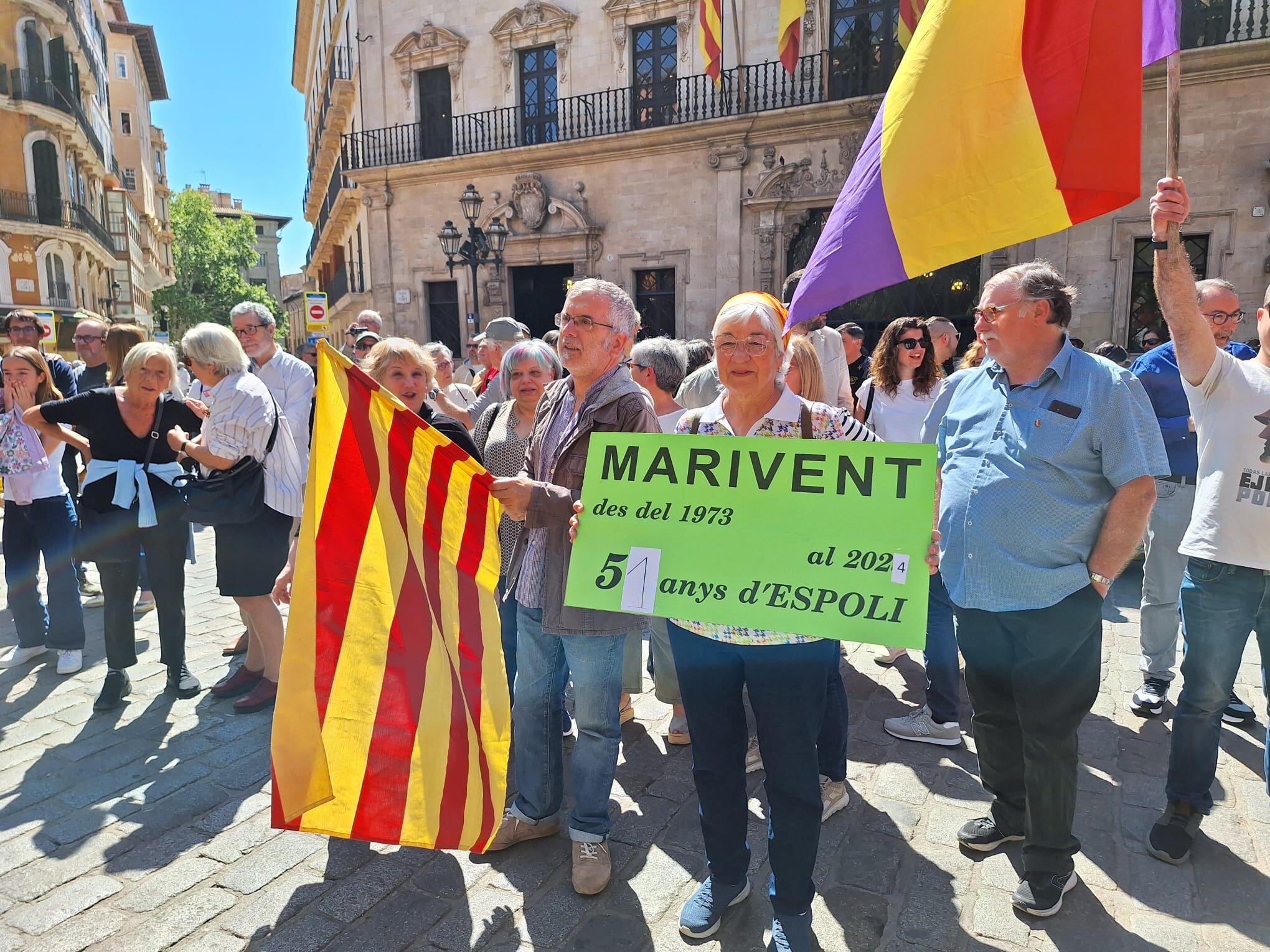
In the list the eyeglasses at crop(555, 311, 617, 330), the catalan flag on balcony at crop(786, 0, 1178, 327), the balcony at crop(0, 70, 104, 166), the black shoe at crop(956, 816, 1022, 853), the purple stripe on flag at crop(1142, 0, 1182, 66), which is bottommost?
the black shoe at crop(956, 816, 1022, 853)

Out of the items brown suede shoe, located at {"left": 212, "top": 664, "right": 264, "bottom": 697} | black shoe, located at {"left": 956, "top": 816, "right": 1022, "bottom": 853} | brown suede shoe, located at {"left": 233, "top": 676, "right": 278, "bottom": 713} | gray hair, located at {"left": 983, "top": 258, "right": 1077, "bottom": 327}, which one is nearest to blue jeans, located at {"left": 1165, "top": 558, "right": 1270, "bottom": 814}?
black shoe, located at {"left": 956, "top": 816, "right": 1022, "bottom": 853}

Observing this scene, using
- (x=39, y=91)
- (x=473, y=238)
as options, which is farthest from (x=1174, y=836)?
(x=39, y=91)

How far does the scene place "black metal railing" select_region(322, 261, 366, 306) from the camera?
27422mm

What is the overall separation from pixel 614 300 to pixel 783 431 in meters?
0.78

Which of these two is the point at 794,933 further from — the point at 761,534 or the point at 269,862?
the point at 269,862

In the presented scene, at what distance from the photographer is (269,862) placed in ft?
9.83

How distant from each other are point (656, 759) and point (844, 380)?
3.13 m

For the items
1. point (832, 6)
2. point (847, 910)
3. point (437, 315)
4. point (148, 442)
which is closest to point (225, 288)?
point (437, 315)

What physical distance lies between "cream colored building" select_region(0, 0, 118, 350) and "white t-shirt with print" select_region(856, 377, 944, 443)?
107 feet

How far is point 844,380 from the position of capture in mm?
5719

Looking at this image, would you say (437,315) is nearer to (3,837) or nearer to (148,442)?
(148,442)

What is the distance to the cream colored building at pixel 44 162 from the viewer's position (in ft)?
95.3

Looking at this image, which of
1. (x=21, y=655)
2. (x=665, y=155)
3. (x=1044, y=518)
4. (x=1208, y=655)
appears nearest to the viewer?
(x=1044, y=518)

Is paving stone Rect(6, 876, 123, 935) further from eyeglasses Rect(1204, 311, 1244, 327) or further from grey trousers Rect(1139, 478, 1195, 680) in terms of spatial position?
eyeglasses Rect(1204, 311, 1244, 327)
